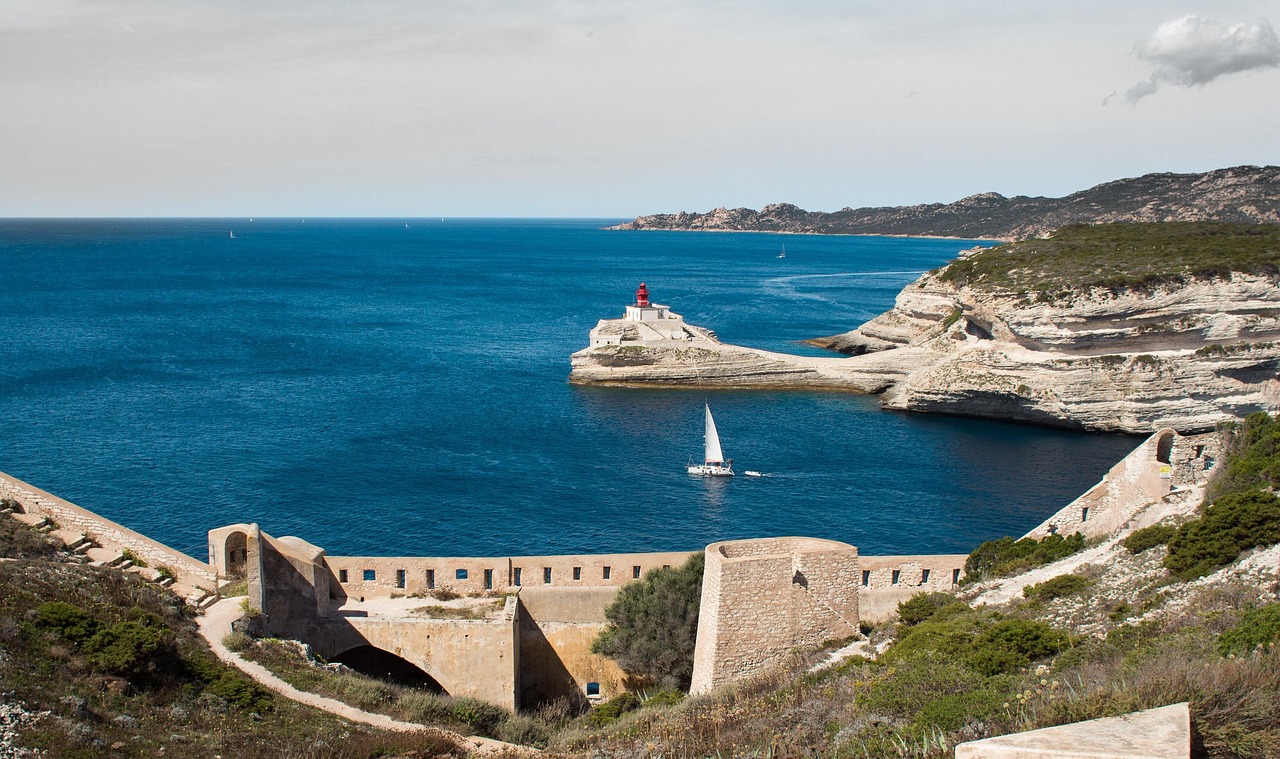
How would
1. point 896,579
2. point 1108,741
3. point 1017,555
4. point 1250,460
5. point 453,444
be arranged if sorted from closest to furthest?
1. point 1108,741
2. point 1250,460
3. point 896,579
4. point 1017,555
5. point 453,444

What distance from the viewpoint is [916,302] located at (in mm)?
73250

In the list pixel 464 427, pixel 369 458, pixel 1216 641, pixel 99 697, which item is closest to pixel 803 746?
pixel 1216 641

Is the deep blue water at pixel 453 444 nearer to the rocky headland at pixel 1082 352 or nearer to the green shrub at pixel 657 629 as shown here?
the rocky headland at pixel 1082 352

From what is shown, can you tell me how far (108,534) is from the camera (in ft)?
65.5

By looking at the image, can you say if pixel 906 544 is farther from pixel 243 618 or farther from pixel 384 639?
pixel 243 618

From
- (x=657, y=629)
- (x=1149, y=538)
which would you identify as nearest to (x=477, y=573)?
(x=657, y=629)

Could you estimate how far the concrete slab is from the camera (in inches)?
282

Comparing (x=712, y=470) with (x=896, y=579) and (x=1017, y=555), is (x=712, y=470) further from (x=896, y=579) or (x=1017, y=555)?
(x=1017, y=555)

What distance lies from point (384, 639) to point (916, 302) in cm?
6075

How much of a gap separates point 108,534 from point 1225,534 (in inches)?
810

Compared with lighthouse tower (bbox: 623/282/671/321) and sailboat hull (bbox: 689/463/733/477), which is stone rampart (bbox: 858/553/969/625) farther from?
lighthouse tower (bbox: 623/282/671/321)

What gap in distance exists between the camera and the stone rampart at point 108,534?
19516 millimetres

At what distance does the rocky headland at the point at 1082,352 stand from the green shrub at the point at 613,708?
1328 inches

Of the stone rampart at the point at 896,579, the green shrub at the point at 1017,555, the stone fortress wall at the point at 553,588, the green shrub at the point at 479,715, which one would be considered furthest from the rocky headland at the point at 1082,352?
the green shrub at the point at 479,715
